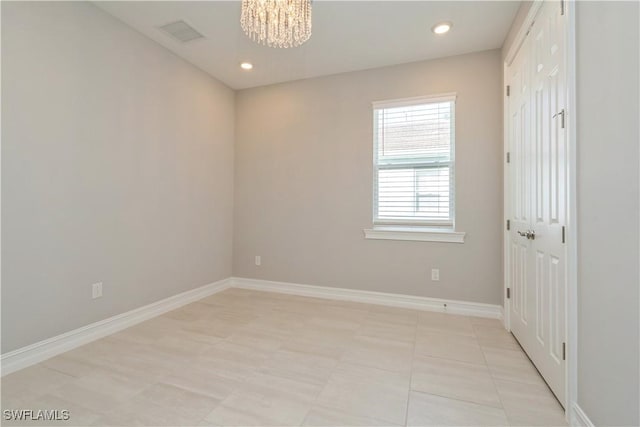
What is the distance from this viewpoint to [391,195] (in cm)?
342

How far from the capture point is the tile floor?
5.08ft

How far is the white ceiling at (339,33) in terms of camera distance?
94.9 inches

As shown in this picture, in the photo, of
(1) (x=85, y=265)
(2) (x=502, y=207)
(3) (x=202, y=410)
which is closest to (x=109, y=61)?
(1) (x=85, y=265)

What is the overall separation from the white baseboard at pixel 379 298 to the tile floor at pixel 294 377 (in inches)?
6.8

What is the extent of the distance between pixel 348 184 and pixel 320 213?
52 centimetres

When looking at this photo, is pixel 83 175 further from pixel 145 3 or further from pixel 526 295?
pixel 526 295

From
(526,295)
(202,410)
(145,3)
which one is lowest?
(202,410)

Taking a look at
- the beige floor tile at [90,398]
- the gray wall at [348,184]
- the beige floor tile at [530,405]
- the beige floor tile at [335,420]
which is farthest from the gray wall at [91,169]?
the beige floor tile at [530,405]

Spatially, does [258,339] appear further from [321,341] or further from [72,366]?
[72,366]

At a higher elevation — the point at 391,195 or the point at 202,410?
the point at 391,195

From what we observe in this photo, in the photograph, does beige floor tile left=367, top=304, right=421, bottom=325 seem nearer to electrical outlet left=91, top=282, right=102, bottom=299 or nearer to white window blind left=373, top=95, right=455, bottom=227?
white window blind left=373, top=95, right=455, bottom=227

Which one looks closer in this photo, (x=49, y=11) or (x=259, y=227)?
(x=49, y=11)

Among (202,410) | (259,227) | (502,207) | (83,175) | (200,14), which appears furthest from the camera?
(259,227)

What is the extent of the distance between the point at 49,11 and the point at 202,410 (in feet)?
9.70
